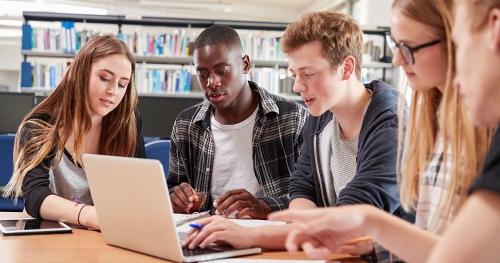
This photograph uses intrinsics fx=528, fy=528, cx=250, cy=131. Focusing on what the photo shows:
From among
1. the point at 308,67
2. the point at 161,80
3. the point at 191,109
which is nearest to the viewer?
the point at 308,67

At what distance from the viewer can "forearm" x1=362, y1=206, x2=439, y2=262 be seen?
0.80 meters

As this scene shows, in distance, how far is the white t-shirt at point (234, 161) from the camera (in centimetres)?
229

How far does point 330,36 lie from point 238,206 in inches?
25.4

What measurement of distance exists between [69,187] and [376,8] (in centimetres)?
675

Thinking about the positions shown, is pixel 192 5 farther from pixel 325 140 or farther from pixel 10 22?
pixel 325 140

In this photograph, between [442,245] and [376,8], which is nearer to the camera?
[442,245]

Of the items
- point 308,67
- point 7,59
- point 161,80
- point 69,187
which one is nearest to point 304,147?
point 308,67

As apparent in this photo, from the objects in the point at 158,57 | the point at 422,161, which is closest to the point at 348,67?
the point at 422,161

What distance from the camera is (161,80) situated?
20.9 feet

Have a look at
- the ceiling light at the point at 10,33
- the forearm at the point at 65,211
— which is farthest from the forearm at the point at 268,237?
the ceiling light at the point at 10,33

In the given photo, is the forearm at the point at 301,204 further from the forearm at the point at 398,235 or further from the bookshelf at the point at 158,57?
the bookshelf at the point at 158,57

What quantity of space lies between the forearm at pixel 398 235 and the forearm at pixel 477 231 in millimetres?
205

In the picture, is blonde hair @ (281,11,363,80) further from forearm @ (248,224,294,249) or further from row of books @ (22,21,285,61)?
row of books @ (22,21,285,61)

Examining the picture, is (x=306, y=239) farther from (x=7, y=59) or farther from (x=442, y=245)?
(x=7, y=59)
